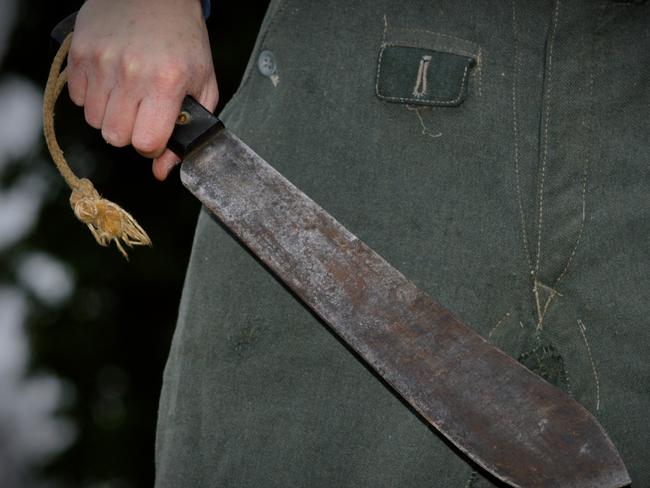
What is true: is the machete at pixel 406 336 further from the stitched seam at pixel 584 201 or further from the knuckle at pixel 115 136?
the stitched seam at pixel 584 201

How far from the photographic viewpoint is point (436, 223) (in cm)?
107

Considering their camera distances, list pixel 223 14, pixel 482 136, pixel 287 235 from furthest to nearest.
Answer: pixel 223 14, pixel 482 136, pixel 287 235

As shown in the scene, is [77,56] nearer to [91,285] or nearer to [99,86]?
[99,86]

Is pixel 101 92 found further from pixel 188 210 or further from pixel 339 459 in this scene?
pixel 188 210

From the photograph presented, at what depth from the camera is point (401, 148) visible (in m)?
1.09

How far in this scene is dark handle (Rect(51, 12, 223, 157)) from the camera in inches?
39.8

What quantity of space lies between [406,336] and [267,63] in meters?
0.47

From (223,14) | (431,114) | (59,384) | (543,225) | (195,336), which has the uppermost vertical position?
(431,114)

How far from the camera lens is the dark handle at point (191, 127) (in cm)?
101

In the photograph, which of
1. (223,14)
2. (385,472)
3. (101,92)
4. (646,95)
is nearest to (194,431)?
(385,472)

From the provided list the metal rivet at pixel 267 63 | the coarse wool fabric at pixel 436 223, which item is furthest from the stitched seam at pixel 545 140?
the metal rivet at pixel 267 63

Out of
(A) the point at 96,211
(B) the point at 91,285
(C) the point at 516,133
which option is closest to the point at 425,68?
(C) the point at 516,133

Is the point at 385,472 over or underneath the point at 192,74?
underneath

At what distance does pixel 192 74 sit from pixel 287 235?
239mm
